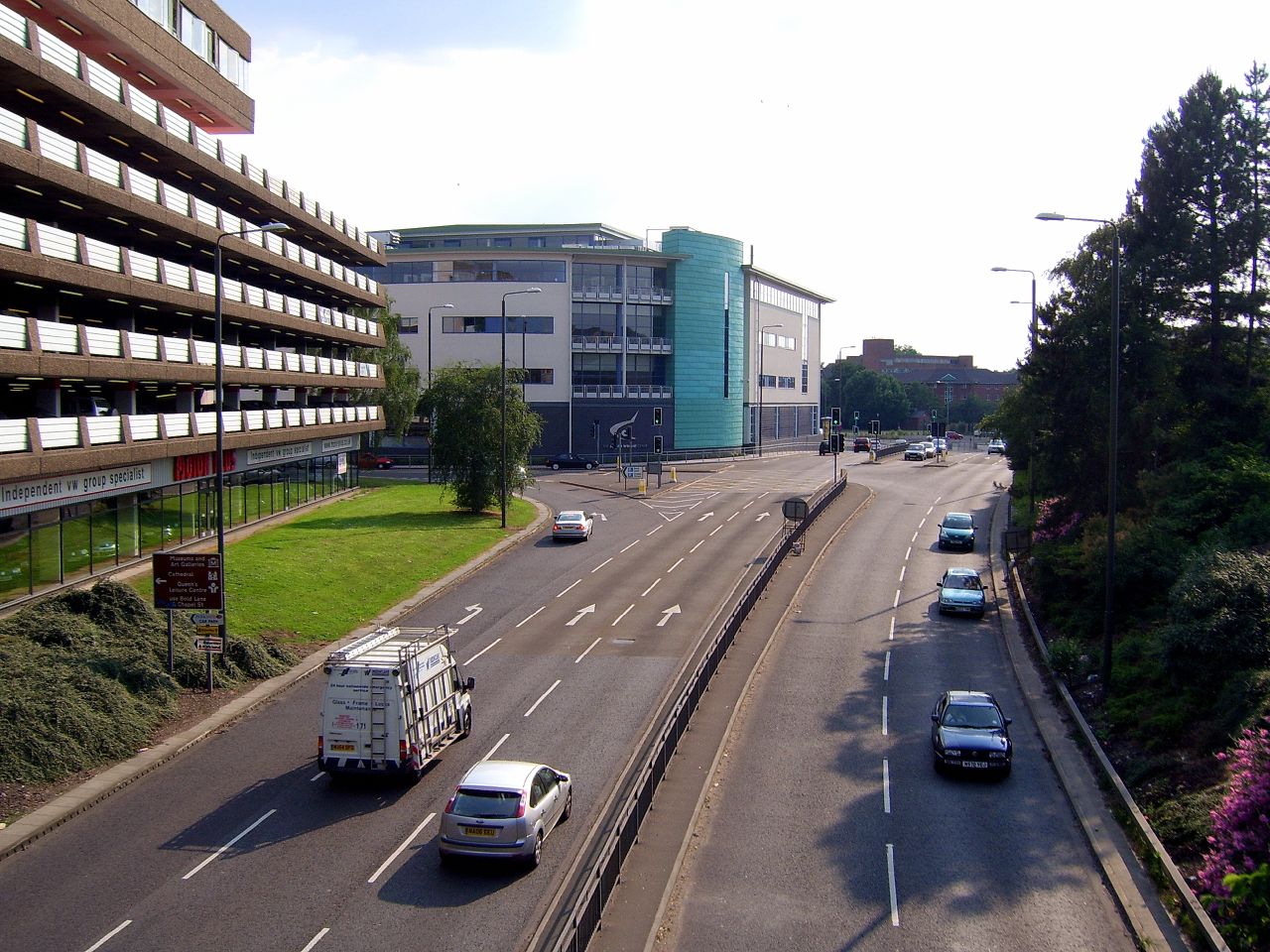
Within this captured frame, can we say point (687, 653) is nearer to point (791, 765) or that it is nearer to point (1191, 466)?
point (791, 765)

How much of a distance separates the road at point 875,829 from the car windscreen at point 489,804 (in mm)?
2909

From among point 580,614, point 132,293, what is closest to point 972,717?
point 580,614

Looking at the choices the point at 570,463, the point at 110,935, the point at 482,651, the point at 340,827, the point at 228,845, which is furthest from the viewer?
the point at 570,463

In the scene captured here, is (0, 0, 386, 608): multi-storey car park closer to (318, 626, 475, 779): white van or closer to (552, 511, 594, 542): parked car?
(318, 626, 475, 779): white van

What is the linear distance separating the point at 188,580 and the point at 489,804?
13.6 meters

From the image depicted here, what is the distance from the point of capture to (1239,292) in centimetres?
4066

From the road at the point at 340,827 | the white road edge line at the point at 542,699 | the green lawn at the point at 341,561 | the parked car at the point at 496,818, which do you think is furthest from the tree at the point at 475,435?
the parked car at the point at 496,818

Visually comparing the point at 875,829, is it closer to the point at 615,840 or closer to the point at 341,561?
the point at 615,840

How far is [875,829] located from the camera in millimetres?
19094

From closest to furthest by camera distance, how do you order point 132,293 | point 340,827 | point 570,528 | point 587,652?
1. point 340,827
2. point 587,652
3. point 132,293
4. point 570,528

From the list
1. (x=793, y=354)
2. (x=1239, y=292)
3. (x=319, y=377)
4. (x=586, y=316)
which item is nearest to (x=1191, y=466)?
(x=1239, y=292)

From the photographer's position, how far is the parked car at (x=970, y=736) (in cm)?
2178

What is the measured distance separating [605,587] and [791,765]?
1920cm

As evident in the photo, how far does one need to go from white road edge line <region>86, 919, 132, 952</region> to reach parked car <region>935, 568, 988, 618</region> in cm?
2930
